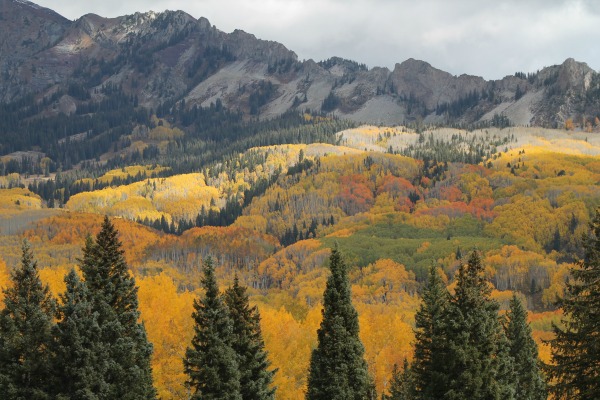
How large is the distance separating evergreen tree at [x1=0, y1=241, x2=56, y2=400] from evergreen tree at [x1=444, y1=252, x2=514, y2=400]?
24.2 metres

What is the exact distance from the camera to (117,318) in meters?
45.8

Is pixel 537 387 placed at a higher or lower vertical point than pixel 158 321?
lower

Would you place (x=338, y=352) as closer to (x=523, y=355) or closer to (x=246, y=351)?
(x=246, y=351)

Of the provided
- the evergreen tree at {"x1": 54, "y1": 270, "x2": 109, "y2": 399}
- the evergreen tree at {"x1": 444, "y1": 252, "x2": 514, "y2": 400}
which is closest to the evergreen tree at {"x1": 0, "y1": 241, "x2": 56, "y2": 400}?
A: the evergreen tree at {"x1": 54, "y1": 270, "x2": 109, "y2": 399}

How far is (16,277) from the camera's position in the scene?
4203 centimetres

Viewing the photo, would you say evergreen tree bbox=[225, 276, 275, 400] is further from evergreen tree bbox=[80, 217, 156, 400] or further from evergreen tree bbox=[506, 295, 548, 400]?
evergreen tree bbox=[506, 295, 548, 400]

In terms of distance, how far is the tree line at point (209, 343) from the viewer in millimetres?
40438

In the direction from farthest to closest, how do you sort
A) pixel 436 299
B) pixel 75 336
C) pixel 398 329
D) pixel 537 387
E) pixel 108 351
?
1. pixel 398 329
2. pixel 537 387
3. pixel 436 299
4. pixel 108 351
5. pixel 75 336

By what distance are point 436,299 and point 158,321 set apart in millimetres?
33880

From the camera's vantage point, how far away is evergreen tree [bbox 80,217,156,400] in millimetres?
43875

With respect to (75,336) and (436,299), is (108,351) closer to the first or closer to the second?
(75,336)

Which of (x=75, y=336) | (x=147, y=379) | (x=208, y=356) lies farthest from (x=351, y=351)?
(x=75, y=336)

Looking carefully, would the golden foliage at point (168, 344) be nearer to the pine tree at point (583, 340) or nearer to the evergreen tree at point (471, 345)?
the evergreen tree at point (471, 345)

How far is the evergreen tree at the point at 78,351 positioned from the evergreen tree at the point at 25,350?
0.78m
